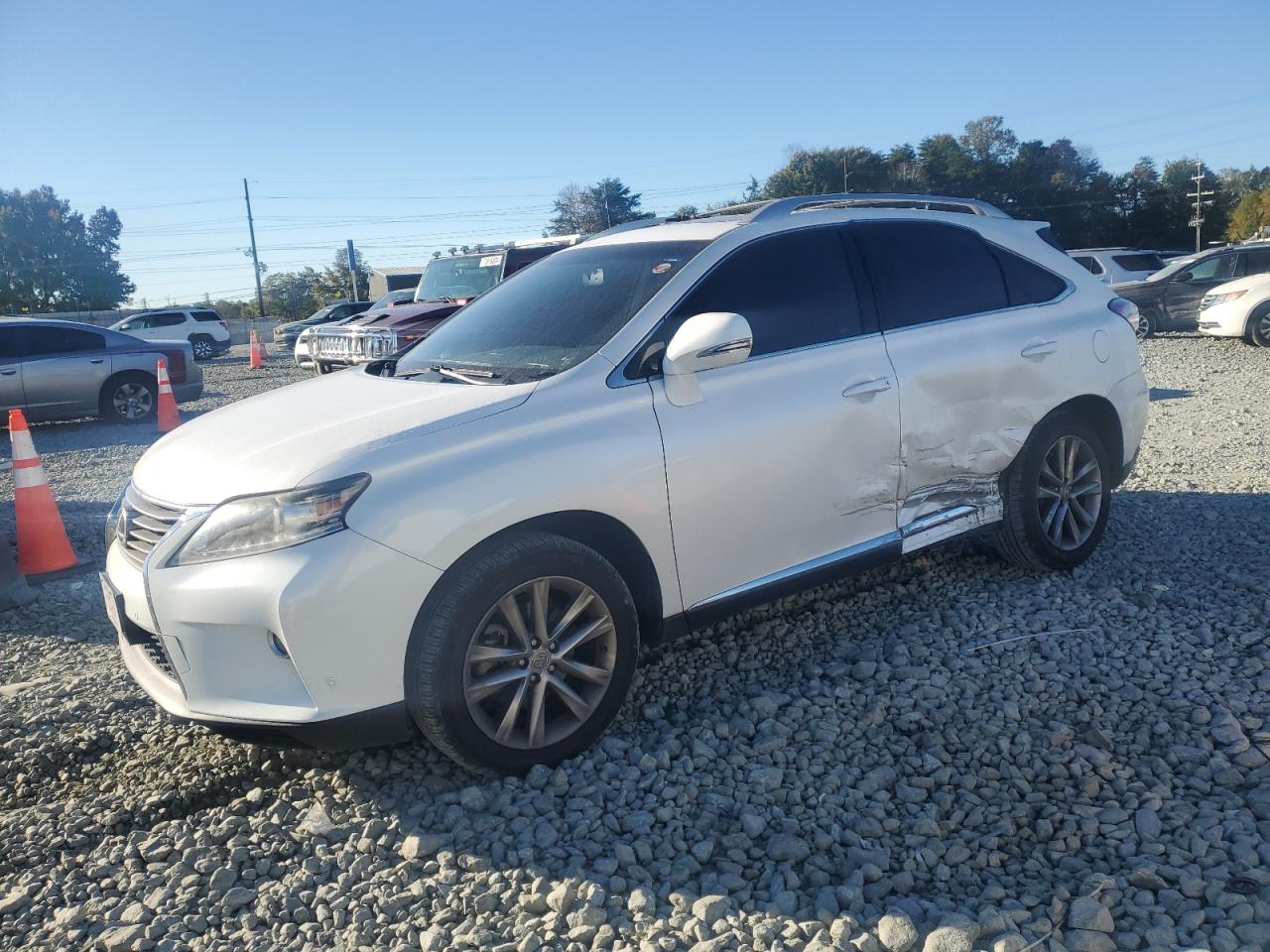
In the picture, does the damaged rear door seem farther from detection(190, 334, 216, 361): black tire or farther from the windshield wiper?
detection(190, 334, 216, 361): black tire

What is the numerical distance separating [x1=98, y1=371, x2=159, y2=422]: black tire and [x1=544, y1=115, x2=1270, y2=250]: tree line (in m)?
56.5

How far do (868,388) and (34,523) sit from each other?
498 cm

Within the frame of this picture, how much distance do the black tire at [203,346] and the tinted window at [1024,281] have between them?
28.8m

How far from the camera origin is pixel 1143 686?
3.66 meters

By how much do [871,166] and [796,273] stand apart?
239ft

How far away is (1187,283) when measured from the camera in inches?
678

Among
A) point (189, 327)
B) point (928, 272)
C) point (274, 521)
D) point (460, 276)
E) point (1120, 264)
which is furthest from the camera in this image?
point (189, 327)

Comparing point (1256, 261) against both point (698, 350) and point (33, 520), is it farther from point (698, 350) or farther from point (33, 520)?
point (33, 520)

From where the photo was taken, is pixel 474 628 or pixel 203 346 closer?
pixel 474 628

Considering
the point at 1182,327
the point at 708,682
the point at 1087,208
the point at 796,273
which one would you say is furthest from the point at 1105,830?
the point at 1087,208

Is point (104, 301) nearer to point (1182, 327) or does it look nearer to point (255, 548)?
point (1182, 327)

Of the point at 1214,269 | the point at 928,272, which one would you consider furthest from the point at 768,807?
the point at 1214,269

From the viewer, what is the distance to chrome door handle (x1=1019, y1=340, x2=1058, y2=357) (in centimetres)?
445

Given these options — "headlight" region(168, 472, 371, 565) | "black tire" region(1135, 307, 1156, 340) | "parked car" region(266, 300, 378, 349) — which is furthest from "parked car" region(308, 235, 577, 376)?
"parked car" region(266, 300, 378, 349)
